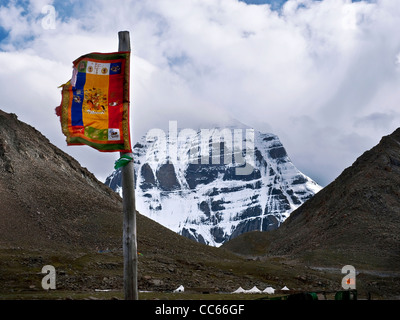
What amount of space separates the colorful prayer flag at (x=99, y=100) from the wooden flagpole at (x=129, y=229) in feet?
2.00

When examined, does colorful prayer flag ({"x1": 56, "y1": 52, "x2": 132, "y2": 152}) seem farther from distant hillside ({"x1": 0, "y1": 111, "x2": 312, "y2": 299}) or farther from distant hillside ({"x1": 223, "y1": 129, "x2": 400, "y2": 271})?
distant hillside ({"x1": 223, "y1": 129, "x2": 400, "y2": 271})

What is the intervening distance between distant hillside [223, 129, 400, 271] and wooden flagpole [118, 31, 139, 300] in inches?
3832

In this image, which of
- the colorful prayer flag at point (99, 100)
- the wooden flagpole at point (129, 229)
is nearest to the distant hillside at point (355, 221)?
the wooden flagpole at point (129, 229)

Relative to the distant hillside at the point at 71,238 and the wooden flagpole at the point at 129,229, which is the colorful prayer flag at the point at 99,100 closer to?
the wooden flagpole at the point at 129,229

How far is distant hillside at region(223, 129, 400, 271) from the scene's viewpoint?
115m

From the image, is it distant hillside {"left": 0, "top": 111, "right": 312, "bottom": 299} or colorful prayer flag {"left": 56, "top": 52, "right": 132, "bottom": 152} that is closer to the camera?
colorful prayer flag {"left": 56, "top": 52, "right": 132, "bottom": 152}

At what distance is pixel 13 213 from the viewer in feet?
303

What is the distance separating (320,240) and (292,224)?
5043 centimetres

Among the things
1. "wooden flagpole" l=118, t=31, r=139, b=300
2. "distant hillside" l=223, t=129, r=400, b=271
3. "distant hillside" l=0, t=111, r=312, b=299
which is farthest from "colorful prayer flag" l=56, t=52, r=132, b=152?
"distant hillside" l=223, t=129, r=400, b=271

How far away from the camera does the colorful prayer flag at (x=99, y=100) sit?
625 inches

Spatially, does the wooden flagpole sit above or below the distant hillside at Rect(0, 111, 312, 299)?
below
